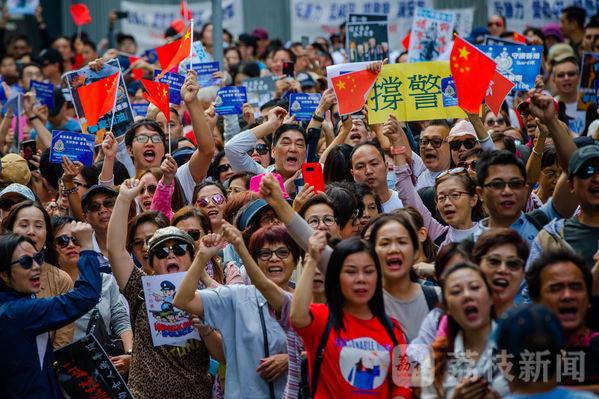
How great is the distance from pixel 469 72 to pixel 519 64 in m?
1.33

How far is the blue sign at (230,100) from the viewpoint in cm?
1120

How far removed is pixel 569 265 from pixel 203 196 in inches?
143

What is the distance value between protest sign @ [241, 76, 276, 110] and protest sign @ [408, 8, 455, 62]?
1.58 metres

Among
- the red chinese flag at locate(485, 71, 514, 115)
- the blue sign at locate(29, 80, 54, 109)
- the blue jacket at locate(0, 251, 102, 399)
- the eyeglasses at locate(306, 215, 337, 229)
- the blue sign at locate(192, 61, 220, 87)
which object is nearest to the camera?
the blue jacket at locate(0, 251, 102, 399)

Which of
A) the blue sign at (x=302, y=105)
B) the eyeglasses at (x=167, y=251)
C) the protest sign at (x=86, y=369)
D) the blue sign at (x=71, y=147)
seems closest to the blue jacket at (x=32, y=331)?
the protest sign at (x=86, y=369)

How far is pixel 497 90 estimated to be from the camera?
30.0ft

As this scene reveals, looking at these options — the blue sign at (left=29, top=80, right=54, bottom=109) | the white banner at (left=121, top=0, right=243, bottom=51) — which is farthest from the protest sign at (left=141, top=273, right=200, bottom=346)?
the white banner at (left=121, top=0, right=243, bottom=51)

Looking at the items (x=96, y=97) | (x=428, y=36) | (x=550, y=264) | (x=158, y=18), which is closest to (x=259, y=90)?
(x=428, y=36)

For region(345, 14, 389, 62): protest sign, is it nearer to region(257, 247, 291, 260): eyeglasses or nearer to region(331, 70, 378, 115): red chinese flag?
region(331, 70, 378, 115): red chinese flag

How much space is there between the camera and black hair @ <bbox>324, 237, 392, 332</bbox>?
6.09 meters

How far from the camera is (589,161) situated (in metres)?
6.72

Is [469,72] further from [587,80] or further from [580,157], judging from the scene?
[580,157]

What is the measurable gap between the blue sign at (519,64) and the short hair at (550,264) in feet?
15.1

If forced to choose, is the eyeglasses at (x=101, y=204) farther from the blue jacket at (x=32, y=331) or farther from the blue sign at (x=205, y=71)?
the blue sign at (x=205, y=71)
